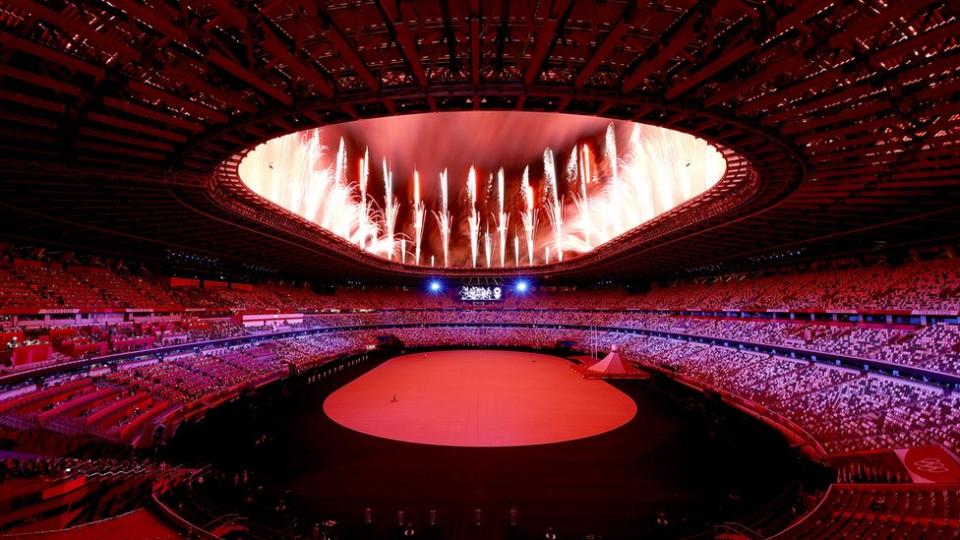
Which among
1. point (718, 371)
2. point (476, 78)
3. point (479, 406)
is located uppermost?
point (476, 78)

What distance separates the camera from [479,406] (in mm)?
30266

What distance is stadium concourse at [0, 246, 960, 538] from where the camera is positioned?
1390cm

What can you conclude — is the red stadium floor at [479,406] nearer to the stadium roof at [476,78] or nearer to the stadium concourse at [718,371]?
the stadium concourse at [718,371]

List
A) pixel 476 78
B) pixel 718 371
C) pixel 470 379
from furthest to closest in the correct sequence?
pixel 470 379 → pixel 718 371 → pixel 476 78

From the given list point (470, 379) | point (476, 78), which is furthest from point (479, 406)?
point (476, 78)

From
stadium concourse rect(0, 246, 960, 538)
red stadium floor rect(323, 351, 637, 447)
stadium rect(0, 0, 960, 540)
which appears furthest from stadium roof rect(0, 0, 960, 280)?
red stadium floor rect(323, 351, 637, 447)

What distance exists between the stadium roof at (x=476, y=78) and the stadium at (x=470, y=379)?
0.09 meters

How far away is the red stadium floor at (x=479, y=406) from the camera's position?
24141mm

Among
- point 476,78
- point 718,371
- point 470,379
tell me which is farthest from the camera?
point 470,379

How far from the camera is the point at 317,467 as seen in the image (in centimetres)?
1898

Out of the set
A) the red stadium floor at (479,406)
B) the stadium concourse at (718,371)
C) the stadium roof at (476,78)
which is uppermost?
the stadium roof at (476,78)

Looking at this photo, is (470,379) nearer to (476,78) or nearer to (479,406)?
(479,406)

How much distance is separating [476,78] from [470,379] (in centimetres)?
3318

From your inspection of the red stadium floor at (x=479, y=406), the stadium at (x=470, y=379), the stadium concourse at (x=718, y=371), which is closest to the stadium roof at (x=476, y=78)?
the stadium at (x=470, y=379)
